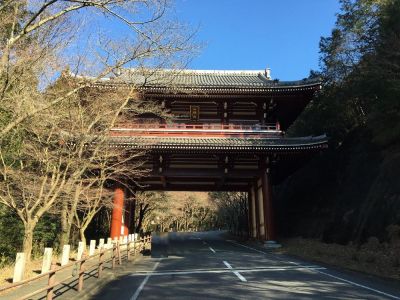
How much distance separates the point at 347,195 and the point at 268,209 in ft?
15.8

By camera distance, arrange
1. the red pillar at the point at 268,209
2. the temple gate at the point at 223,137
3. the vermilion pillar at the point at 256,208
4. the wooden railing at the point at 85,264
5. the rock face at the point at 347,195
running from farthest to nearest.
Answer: the vermilion pillar at the point at 256,208 → the red pillar at the point at 268,209 → the temple gate at the point at 223,137 → the rock face at the point at 347,195 → the wooden railing at the point at 85,264

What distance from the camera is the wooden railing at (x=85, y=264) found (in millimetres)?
6461

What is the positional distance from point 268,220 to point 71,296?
17.3 m

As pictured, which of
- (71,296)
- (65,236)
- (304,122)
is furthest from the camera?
(304,122)

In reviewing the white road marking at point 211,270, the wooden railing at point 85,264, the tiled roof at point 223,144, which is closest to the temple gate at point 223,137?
the tiled roof at point 223,144

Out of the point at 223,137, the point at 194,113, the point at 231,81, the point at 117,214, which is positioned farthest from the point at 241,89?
the point at 117,214

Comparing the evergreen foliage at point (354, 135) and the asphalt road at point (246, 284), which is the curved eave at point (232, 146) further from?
the asphalt road at point (246, 284)

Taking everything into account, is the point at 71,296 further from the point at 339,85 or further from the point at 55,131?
the point at 339,85

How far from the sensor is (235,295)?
873 centimetres

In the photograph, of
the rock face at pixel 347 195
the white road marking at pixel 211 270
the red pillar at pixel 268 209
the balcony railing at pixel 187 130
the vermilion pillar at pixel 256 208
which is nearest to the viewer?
the white road marking at pixel 211 270

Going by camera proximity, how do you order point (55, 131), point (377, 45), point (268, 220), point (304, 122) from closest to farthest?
point (55, 131)
point (377, 45)
point (268, 220)
point (304, 122)

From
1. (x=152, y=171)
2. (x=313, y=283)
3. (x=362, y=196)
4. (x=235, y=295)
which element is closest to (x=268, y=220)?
(x=362, y=196)

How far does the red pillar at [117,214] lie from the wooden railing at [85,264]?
1683mm

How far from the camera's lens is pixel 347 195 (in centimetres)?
2389
